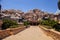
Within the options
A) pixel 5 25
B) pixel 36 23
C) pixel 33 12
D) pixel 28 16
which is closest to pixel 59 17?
pixel 5 25

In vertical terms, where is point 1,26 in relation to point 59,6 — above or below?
below

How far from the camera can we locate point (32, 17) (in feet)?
325

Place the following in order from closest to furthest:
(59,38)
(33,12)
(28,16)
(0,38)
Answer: (59,38)
(0,38)
(28,16)
(33,12)

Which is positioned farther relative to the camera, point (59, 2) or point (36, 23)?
point (36, 23)

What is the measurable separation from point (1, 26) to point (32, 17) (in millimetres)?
64310

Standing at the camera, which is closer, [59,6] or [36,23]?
[59,6]

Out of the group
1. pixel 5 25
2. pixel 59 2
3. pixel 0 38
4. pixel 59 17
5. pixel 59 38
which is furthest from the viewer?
pixel 59 17

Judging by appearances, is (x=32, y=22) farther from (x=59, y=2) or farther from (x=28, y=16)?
(x=59, y=2)

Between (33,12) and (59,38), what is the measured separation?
3777 inches

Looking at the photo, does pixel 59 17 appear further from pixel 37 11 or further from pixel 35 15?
pixel 37 11

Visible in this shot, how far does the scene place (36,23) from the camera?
268 ft

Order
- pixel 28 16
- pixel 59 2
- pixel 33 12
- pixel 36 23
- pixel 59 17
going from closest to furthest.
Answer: pixel 59 2, pixel 59 17, pixel 36 23, pixel 28 16, pixel 33 12

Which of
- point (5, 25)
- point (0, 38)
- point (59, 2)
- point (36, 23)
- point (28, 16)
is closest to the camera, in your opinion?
point (0, 38)

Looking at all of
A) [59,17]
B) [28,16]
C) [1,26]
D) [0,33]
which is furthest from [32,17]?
[0,33]
